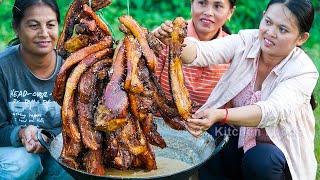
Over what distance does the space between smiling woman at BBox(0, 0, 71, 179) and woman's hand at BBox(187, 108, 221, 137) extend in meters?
1.06

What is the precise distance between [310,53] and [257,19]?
1049mm

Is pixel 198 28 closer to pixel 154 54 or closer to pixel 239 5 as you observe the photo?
pixel 154 54

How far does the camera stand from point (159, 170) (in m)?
2.99

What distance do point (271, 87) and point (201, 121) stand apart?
0.89 meters

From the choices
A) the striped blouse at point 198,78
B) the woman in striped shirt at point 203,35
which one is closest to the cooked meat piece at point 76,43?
the woman in striped shirt at point 203,35

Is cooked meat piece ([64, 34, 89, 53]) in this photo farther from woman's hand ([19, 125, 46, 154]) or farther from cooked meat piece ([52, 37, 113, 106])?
woman's hand ([19, 125, 46, 154])

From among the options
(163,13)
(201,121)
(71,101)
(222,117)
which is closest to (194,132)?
(201,121)

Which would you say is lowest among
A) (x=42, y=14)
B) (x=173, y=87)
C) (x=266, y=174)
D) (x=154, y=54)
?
(x=266, y=174)

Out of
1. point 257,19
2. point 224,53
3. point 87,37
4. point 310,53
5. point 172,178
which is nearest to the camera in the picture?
point 172,178

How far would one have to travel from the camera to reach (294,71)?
11.2 feet

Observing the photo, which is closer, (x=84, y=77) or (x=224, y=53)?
(x=84, y=77)

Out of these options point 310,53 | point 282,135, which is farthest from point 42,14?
point 310,53

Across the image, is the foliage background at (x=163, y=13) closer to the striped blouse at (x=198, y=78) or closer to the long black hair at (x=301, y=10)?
the striped blouse at (x=198, y=78)

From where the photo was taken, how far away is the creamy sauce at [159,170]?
2877 millimetres
